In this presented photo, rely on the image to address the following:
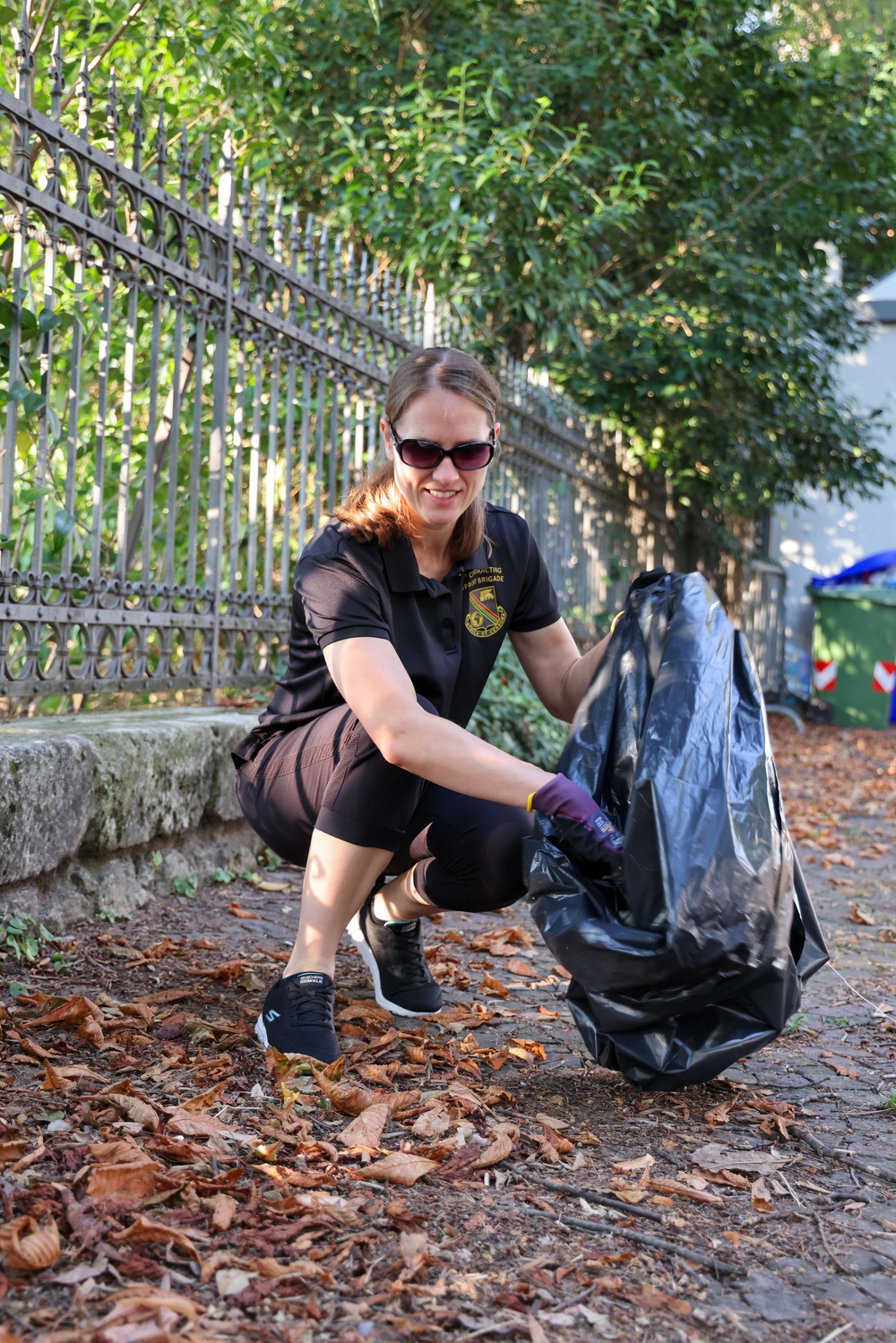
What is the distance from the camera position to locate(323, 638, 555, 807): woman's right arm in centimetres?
211

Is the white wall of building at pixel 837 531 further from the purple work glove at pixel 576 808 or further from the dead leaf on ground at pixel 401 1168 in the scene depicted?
the dead leaf on ground at pixel 401 1168

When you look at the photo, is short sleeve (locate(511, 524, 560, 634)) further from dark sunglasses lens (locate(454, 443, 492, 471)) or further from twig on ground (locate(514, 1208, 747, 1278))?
twig on ground (locate(514, 1208, 747, 1278))

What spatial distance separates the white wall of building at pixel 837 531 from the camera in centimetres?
1419

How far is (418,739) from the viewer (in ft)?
7.05

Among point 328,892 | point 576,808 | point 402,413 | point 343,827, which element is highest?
point 402,413

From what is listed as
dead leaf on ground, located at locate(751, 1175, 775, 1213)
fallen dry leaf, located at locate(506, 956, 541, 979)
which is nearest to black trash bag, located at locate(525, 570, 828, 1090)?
dead leaf on ground, located at locate(751, 1175, 775, 1213)

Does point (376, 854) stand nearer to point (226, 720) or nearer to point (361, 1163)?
point (361, 1163)

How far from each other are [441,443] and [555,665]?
0.66 m

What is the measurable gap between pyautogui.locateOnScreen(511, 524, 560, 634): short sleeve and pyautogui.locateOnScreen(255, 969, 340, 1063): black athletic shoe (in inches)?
36.7

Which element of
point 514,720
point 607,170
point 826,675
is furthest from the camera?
point 826,675

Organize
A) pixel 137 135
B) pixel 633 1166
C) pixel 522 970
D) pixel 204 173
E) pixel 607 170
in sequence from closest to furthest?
pixel 633 1166, pixel 522 970, pixel 137 135, pixel 204 173, pixel 607 170

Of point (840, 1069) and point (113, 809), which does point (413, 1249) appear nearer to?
point (840, 1069)

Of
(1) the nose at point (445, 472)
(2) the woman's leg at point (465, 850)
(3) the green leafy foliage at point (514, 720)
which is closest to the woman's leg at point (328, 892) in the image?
(2) the woman's leg at point (465, 850)

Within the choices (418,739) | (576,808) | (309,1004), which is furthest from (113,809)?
(576,808)
